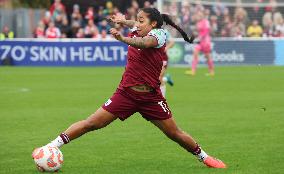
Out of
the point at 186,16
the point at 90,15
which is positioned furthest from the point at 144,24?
the point at 90,15

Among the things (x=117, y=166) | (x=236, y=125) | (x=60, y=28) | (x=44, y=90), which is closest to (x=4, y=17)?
(x=60, y=28)

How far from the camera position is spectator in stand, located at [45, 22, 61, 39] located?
34062mm

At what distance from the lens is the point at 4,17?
39.2 meters

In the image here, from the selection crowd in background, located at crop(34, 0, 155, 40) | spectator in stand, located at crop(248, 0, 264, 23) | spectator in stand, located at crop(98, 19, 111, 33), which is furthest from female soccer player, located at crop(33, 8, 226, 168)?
spectator in stand, located at crop(98, 19, 111, 33)

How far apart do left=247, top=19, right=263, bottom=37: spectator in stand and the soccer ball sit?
24.2 metres

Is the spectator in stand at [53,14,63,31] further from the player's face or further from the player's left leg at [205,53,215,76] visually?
the player's face

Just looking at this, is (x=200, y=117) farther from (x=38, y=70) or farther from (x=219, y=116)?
(x=38, y=70)

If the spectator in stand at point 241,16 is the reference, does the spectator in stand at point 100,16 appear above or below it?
below

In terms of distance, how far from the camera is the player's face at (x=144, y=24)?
933 cm

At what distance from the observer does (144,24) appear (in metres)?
9.34

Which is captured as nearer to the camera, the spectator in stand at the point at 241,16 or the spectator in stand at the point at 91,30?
the spectator in stand at the point at 241,16

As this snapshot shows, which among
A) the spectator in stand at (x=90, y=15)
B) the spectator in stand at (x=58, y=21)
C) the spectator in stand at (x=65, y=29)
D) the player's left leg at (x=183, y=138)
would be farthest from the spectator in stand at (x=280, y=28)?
the player's left leg at (x=183, y=138)

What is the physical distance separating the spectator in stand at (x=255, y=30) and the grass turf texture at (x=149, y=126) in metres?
7.23

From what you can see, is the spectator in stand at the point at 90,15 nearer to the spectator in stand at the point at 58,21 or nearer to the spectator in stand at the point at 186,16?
the spectator in stand at the point at 58,21
